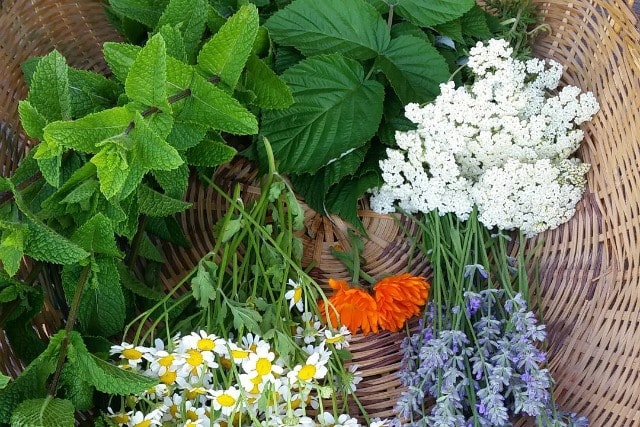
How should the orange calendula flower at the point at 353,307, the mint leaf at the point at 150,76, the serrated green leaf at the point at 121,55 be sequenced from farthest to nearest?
1. the orange calendula flower at the point at 353,307
2. the serrated green leaf at the point at 121,55
3. the mint leaf at the point at 150,76

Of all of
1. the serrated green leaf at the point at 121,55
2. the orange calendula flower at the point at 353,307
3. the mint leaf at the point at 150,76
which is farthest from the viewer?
the orange calendula flower at the point at 353,307

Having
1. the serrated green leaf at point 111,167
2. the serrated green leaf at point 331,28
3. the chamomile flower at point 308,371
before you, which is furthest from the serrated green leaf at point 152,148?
the serrated green leaf at point 331,28

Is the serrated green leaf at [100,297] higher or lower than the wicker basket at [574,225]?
lower

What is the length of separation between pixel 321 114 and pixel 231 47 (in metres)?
0.21

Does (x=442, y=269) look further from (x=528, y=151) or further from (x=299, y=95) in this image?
(x=299, y=95)

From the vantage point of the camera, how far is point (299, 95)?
2.81 ft

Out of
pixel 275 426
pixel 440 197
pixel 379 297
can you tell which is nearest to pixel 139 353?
pixel 275 426

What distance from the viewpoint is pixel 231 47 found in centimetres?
67

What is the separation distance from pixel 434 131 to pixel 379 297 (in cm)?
20

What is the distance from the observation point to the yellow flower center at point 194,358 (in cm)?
65

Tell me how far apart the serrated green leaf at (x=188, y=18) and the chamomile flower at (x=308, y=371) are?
1.13 feet

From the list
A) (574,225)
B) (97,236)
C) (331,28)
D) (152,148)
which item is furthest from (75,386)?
(574,225)

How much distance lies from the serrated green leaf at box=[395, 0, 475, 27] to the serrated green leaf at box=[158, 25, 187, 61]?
0.33 meters

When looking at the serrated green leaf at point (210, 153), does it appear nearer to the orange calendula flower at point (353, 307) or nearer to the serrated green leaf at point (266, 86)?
the serrated green leaf at point (266, 86)
